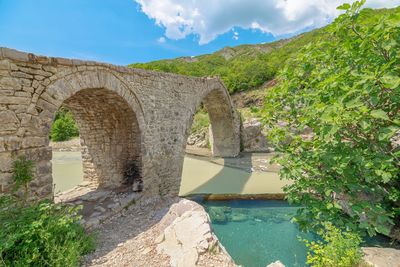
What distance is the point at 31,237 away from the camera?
8.72ft

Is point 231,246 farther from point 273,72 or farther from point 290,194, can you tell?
point 273,72

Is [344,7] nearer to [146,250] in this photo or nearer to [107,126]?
[146,250]

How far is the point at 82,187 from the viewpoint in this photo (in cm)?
611

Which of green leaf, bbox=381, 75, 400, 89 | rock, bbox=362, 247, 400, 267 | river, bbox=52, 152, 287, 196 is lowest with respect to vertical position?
river, bbox=52, 152, 287, 196

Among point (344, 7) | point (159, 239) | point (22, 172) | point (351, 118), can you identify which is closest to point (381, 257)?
point (351, 118)

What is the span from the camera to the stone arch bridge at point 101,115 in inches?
126

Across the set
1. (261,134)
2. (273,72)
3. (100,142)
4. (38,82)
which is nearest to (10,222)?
(38,82)

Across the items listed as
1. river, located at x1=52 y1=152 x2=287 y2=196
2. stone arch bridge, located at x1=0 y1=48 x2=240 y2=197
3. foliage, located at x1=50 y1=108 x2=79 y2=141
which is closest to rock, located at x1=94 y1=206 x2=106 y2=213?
stone arch bridge, located at x1=0 y1=48 x2=240 y2=197

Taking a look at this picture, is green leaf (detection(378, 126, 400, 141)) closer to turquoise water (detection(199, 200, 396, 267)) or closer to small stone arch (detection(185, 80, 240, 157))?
turquoise water (detection(199, 200, 396, 267))

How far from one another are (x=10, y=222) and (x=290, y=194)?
3506 millimetres

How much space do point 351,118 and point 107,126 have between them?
212 inches

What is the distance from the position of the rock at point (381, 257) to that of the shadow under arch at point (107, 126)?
14.9ft

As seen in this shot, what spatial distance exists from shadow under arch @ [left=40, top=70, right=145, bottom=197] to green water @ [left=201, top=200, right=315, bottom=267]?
2.45 metres

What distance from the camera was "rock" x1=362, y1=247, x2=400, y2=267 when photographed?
8.30 ft
